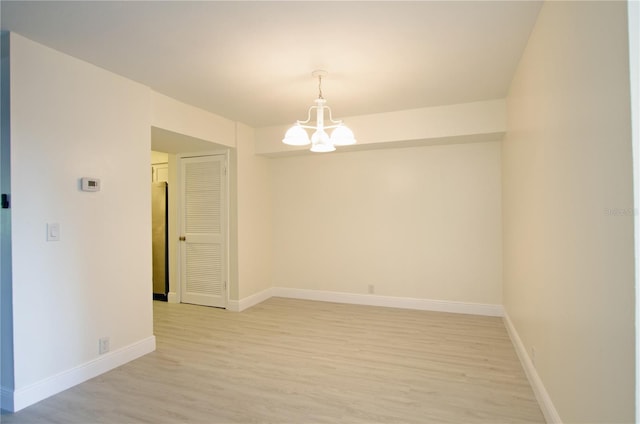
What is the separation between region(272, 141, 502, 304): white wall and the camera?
4.29m

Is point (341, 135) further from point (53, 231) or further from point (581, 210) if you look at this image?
point (53, 231)

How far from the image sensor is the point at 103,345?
2.83 metres

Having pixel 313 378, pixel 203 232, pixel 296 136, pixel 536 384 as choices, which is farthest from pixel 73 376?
pixel 536 384

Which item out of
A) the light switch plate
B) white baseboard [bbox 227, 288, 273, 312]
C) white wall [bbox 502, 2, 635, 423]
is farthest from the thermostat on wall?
white wall [bbox 502, 2, 635, 423]

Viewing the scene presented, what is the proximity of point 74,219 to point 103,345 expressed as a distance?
44.1 inches

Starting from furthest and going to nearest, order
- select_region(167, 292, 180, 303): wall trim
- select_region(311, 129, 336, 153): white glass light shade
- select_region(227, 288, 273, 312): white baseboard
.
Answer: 1. select_region(167, 292, 180, 303): wall trim
2. select_region(227, 288, 273, 312): white baseboard
3. select_region(311, 129, 336, 153): white glass light shade

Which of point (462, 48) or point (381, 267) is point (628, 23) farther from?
point (381, 267)

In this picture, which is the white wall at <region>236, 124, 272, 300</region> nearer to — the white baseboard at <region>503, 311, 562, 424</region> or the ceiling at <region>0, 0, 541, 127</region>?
the ceiling at <region>0, 0, 541, 127</region>

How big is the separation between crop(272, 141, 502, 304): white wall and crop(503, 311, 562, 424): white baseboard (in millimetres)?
1232

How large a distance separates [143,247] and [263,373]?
1.68m

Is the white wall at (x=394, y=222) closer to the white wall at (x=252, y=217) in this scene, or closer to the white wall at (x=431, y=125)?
the white wall at (x=252, y=217)

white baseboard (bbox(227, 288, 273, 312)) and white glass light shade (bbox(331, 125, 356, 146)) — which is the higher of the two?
white glass light shade (bbox(331, 125, 356, 146))

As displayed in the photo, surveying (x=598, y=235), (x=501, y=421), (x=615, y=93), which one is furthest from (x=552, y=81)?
(x=501, y=421)

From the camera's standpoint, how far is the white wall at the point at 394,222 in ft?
14.1
